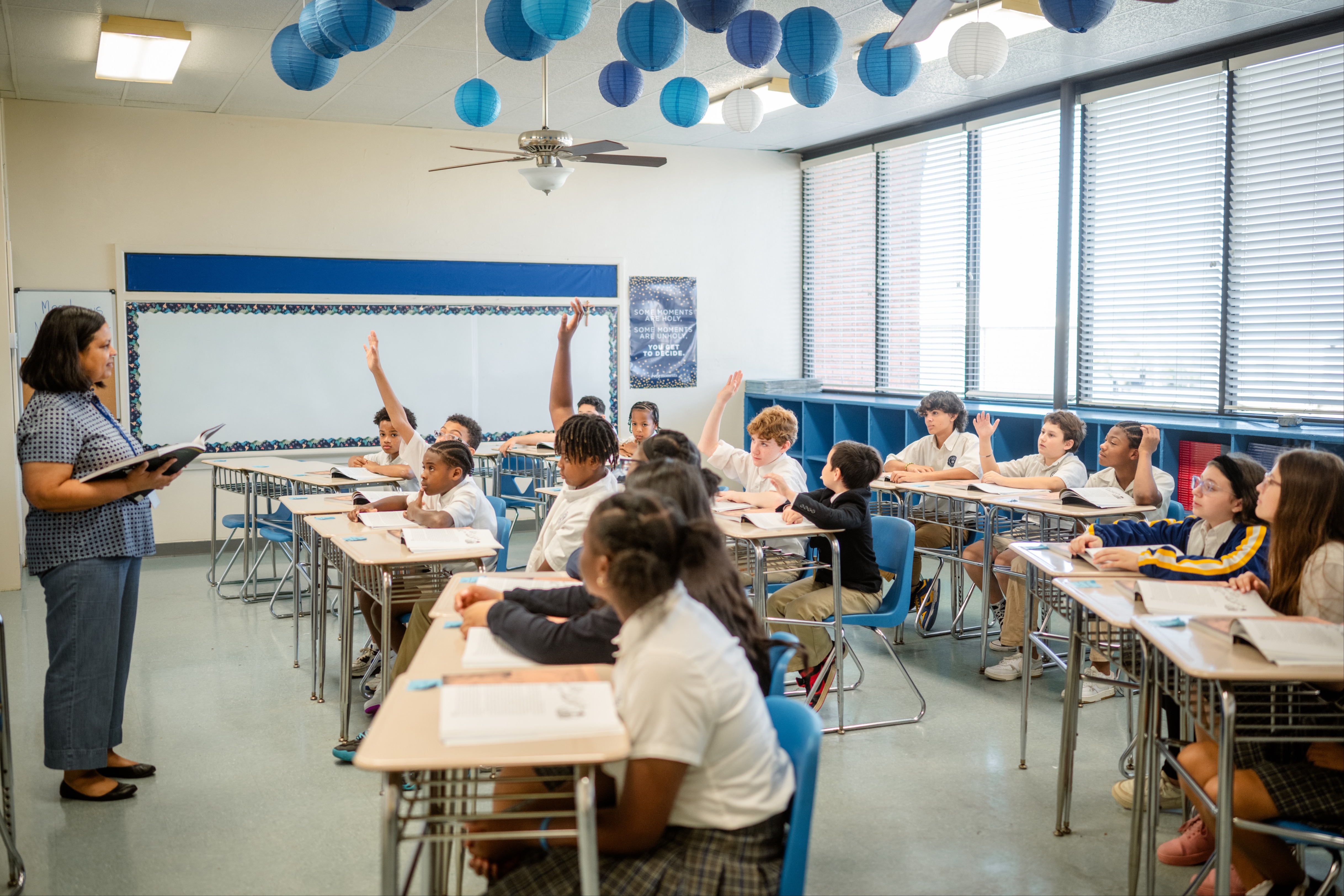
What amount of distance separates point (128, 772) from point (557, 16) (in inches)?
110

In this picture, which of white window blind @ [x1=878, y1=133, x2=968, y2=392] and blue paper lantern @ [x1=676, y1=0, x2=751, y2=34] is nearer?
blue paper lantern @ [x1=676, y1=0, x2=751, y2=34]

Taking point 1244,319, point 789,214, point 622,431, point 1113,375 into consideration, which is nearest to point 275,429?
point 622,431

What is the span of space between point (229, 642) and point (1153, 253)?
542 centimetres

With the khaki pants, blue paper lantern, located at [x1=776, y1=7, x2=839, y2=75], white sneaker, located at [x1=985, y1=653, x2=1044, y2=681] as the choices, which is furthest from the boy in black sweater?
blue paper lantern, located at [x1=776, y1=7, x2=839, y2=75]

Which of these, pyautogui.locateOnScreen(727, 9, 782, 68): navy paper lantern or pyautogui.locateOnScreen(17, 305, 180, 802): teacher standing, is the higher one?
pyautogui.locateOnScreen(727, 9, 782, 68): navy paper lantern

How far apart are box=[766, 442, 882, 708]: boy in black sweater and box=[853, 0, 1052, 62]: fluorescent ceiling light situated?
84.7 inches

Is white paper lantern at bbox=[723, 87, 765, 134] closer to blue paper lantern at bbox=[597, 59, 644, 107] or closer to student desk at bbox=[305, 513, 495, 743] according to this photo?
blue paper lantern at bbox=[597, 59, 644, 107]

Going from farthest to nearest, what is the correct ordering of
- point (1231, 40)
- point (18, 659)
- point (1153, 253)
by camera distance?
point (1153, 253)
point (1231, 40)
point (18, 659)

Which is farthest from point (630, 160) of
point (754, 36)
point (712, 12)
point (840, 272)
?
point (840, 272)

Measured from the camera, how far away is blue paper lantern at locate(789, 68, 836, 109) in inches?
172

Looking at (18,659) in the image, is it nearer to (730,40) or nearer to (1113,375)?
(730,40)

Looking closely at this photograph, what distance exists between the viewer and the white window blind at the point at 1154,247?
18.8 ft

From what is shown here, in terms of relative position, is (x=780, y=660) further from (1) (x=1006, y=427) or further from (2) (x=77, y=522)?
(1) (x=1006, y=427)

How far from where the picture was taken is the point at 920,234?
25.3 ft
